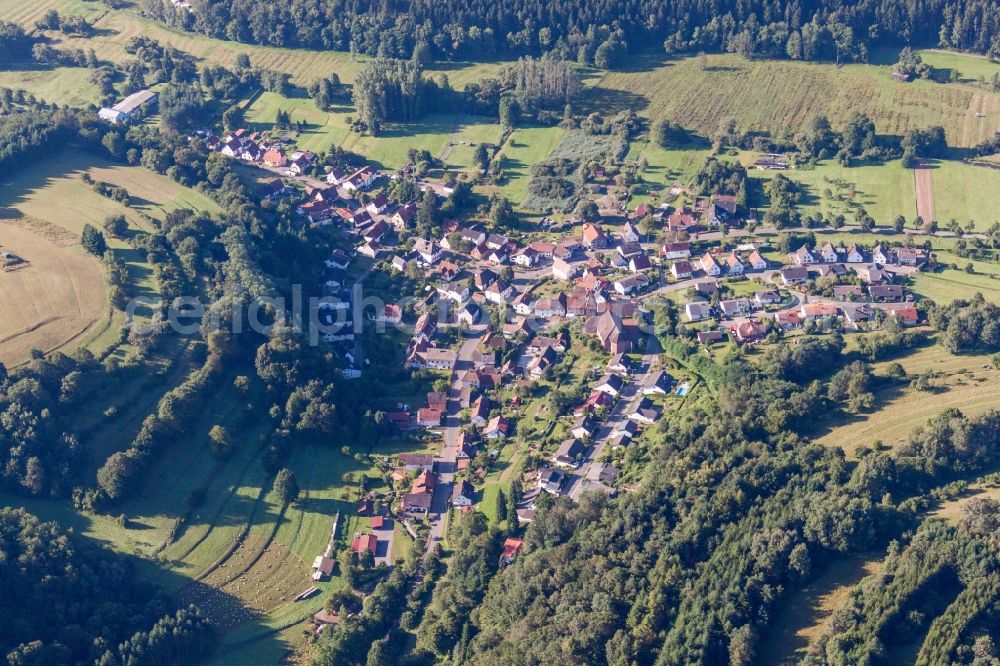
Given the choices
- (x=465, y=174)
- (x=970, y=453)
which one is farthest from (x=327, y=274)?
(x=970, y=453)

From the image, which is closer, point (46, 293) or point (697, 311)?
point (46, 293)

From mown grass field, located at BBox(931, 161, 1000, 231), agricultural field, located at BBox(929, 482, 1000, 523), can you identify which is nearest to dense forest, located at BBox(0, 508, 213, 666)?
agricultural field, located at BBox(929, 482, 1000, 523)

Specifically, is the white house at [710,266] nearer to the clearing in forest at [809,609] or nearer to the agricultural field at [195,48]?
the clearing in forest at [809,609]

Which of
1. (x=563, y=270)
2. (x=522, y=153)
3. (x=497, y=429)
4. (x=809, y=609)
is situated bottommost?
(x=809, y=609)

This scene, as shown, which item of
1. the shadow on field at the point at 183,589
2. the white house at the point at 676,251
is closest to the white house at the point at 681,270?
the white house at the point at 676,251

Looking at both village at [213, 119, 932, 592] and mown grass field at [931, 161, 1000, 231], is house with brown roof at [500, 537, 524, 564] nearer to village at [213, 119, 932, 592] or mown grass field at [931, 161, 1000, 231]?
village at [213, 119, 932, 592]

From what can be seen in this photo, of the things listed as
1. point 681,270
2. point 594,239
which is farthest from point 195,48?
point 681,270

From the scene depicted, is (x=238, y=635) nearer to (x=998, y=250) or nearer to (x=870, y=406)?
(x=870, y=406)

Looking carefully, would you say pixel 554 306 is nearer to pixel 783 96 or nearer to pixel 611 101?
pixel 611 101
